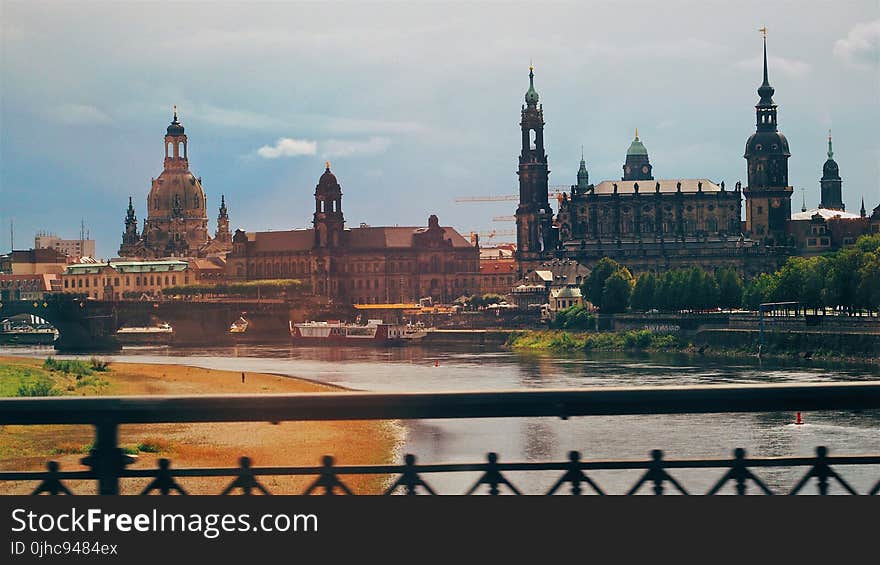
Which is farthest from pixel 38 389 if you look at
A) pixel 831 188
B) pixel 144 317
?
pixel 831 188

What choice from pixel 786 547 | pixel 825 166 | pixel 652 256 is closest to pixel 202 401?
pixel 786 547

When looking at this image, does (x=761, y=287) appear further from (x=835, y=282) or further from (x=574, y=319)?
(x=574, y=319)

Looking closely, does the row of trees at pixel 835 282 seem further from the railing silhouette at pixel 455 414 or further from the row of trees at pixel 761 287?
the railing silhouette at pixel 455 414

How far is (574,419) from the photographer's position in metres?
42.7

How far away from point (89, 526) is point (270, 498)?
38.8 inches

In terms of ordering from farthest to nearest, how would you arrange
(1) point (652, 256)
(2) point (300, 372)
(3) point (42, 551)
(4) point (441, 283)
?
(4) point (441, 283) → (1) point (652, 256) → (2) point (300, 372) → (3) point (42, 551)

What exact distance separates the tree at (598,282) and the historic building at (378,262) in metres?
46.9

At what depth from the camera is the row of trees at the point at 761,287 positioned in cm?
7969

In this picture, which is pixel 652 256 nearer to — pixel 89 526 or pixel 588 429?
pixel 588 429

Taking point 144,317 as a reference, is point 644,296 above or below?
above

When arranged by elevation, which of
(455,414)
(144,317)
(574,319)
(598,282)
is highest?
(598,282)

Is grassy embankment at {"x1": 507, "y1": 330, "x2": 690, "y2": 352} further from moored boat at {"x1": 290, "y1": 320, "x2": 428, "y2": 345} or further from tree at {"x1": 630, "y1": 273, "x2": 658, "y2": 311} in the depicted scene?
moored boat at {"x1": 290, "y1": 320, "x2": 428, "y2": 345}

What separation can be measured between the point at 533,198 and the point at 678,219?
17569mm

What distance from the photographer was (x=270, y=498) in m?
7.97
